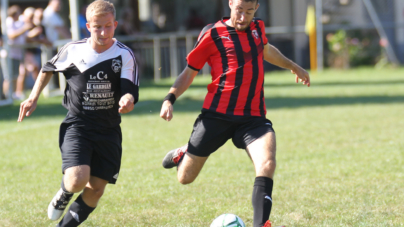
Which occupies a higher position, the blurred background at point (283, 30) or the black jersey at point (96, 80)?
the black jersey at point (96, 80)

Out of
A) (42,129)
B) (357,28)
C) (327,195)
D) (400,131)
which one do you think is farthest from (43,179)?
(357,28)

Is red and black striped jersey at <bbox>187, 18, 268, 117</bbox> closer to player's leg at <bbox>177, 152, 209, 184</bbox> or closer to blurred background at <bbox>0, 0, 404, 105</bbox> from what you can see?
player's leg at <bbox>177, 152, 209, 184</bbox>

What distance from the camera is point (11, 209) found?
5.33 meters

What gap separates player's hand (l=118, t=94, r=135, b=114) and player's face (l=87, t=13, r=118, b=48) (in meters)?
0.50

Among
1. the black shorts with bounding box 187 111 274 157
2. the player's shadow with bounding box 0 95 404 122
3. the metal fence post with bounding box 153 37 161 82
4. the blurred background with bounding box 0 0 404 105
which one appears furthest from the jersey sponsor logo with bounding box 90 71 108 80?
the metal fence post with bounding box 153 37 161 82

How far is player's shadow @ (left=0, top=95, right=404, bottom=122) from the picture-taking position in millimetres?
12203

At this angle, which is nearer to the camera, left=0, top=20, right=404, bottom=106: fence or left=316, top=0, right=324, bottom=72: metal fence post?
left=0, top=20, right=404, bottom=106: fence

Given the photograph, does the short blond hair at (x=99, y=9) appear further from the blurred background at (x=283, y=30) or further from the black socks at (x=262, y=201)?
the blurred background at (x=283, y=30)

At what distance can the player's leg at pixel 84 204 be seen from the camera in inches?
173

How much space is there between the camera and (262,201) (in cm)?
411

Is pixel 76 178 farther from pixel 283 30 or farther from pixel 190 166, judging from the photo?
pixel 283 30

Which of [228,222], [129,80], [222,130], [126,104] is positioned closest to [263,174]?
[228,222]

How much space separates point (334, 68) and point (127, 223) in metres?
18.5

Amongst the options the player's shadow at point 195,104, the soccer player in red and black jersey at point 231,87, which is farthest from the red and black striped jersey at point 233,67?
the player's shadow at point 195,104
